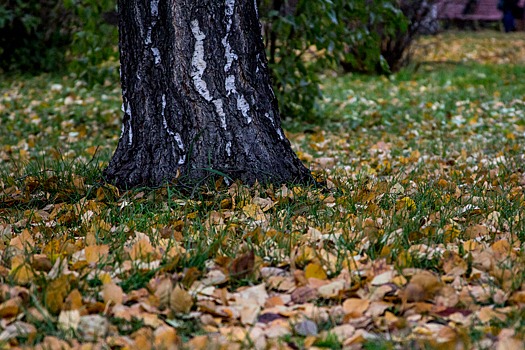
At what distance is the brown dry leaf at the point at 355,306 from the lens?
5.95 feet

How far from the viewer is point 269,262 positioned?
7.14ft

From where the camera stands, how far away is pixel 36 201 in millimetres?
3139

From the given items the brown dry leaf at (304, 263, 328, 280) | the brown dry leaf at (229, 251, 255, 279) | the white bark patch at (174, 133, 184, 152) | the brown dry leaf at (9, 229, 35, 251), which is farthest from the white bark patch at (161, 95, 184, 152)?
the brown dry leaf at (304, 263, 328, 280)

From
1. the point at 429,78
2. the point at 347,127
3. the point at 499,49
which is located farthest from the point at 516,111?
the point at 499,49

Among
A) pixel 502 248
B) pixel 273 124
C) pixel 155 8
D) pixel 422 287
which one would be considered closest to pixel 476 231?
pixel 502 248

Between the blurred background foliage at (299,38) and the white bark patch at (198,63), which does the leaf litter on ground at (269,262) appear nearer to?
the white bark patch at (198,63)

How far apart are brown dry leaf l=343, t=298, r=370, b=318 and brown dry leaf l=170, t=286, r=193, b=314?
43cm

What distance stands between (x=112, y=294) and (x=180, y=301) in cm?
19

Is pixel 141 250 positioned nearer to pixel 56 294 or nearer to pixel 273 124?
pixel 56 294

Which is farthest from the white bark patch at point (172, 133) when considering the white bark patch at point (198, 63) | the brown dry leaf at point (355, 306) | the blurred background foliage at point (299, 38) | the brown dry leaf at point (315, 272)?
the blurred background foliage at point (299, 38)

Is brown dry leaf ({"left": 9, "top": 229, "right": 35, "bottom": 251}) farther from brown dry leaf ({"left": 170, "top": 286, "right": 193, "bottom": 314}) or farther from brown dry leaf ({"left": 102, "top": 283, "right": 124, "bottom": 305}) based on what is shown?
brown dry leaf ({"left": 170, "top": 286, "right": 193, "bottom": 314})

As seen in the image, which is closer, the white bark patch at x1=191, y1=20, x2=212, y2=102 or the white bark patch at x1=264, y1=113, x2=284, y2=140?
the white bark patch at x1=191, y1=20, x2=212, y2=102

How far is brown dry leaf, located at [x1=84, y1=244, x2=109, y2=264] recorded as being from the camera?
7.02ft

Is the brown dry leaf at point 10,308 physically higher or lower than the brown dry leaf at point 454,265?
lower
